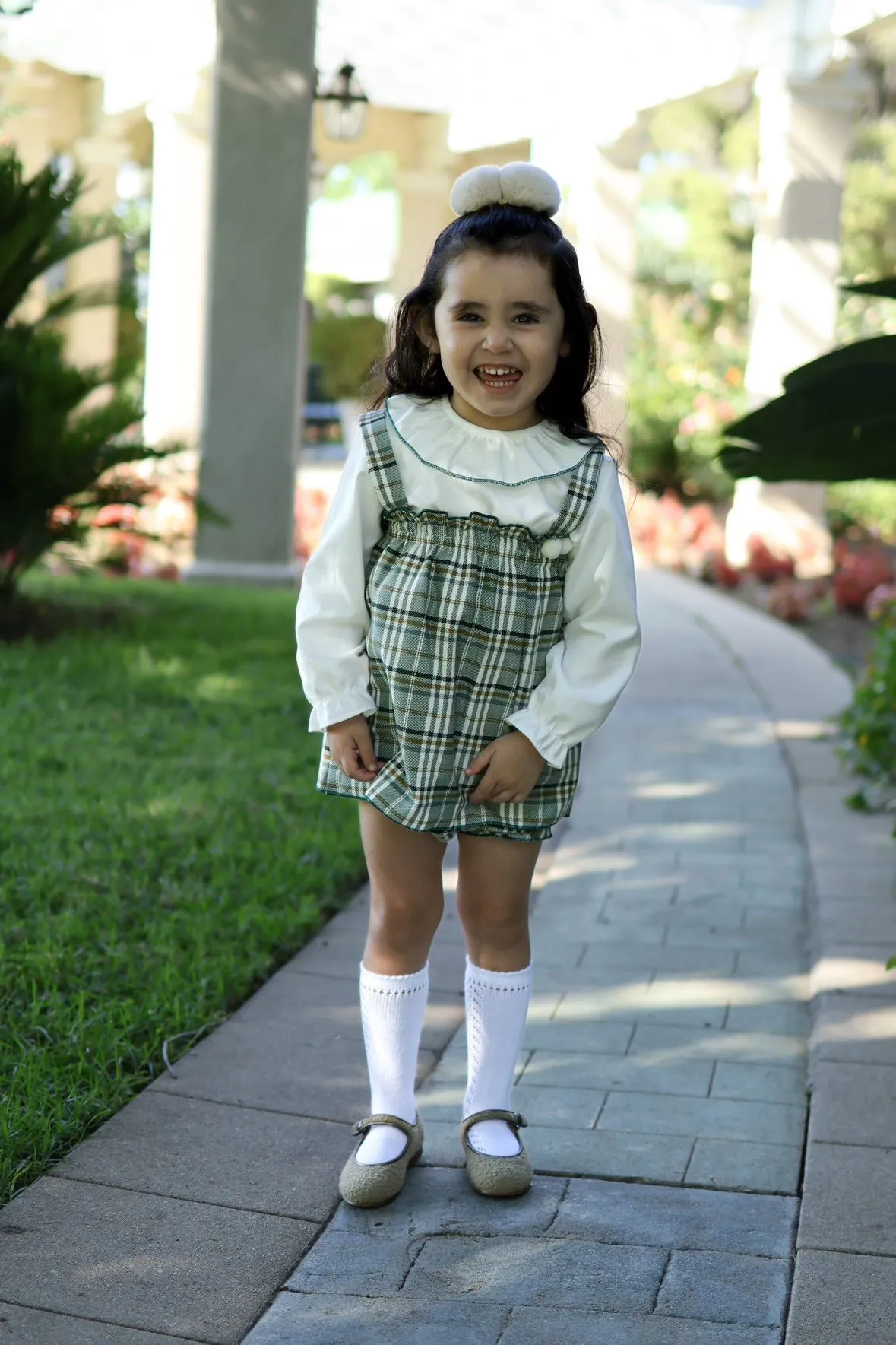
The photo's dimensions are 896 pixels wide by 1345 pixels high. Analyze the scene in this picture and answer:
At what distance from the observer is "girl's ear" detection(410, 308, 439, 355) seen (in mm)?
2412

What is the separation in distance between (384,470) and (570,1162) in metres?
1.15

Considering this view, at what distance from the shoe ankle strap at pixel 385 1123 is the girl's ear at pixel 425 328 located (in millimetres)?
1202

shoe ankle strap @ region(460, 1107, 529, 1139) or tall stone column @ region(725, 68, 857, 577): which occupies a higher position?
tall stone column @ region(725, 68, 857, 577)

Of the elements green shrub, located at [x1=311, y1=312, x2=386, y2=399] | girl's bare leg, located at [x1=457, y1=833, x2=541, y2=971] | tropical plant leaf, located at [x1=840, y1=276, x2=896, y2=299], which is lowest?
girl's bare leg, located at [x1=457, y1=833, x2=541, y2=971]

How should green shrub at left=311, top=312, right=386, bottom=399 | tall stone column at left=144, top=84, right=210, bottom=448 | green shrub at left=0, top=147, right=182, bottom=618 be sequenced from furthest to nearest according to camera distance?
green shrub at left=311, top=312, right=386, bottom=399, tall stone column at left=144, top=84, right=210, bottom=448, green shrub at left=0, top=147, right=182, bottom=618

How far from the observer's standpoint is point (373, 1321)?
2.00 meters

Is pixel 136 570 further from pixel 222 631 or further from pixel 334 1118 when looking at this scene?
pixel 334 1118

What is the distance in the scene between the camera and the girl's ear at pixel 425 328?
241 cm

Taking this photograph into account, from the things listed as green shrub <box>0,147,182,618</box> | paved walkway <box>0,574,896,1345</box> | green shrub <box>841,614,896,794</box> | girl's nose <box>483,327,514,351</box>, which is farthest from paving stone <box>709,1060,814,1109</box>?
green shrub <box>0,147,182,618</box>

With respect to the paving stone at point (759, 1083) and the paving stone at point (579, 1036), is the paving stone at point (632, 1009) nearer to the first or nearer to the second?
the paving stone at point (579, 1036)

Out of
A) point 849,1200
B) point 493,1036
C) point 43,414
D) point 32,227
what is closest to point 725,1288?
point 849,1200

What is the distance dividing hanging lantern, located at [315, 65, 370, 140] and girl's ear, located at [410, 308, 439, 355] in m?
7.56

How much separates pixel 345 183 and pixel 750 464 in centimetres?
5320

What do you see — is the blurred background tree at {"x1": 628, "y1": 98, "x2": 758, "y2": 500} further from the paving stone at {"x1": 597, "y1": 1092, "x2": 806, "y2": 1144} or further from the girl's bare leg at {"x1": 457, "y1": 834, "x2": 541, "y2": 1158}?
the girl's bare leg at {"x1": 457, "y1": 834, "x2": 541, "y2": 1158}
